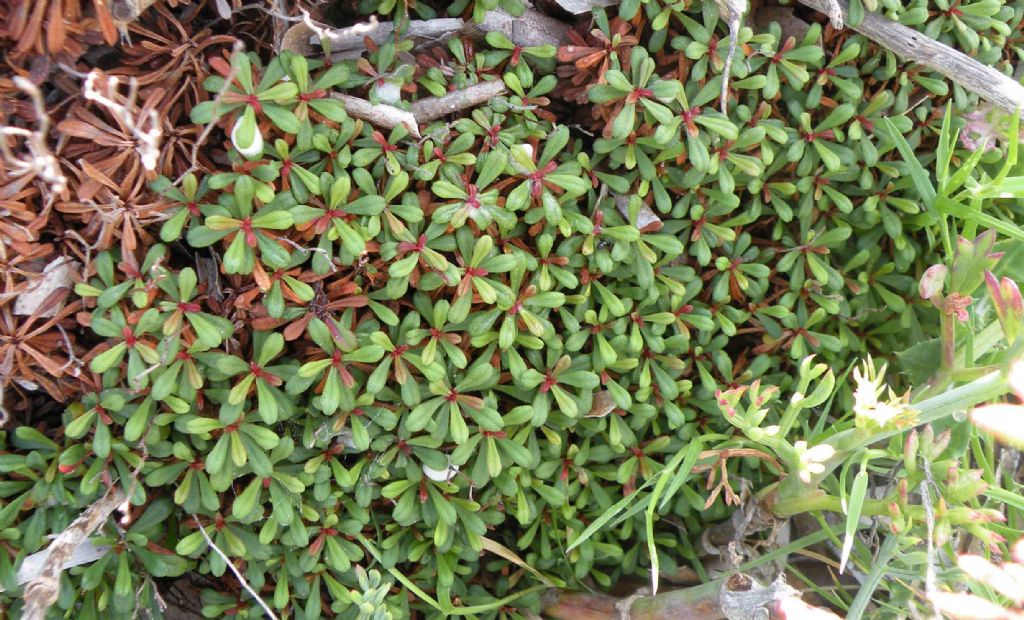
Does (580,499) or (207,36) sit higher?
(207,36)

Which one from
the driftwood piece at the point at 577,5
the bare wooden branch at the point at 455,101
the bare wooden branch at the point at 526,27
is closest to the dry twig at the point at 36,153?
the bare wooden branch at the point at 455,101

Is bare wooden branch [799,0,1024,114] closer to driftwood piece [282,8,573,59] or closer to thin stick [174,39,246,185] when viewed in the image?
driftwood piece [282,8,573,59]

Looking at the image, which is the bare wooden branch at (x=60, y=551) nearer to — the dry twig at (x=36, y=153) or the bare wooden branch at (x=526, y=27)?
the dry twig at (x=36, y=153)

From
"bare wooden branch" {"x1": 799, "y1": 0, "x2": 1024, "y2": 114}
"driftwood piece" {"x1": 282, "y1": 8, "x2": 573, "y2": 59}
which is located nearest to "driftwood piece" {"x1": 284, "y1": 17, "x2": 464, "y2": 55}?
"driftwood piece" {"x1": 282, "y1": 8, "x2": 573, "y2": 59}

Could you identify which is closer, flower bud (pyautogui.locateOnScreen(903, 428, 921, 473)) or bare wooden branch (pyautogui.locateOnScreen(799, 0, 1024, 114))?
flower bud (pyautogui.locateOnScreen(903, 428, 921, 473))

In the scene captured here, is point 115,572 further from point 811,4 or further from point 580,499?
point 811,4

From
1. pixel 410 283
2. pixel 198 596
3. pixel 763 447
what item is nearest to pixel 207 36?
pixel 410 283

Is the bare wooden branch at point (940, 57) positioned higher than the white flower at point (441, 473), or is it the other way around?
the bare wooden branch at point (940, 57)
